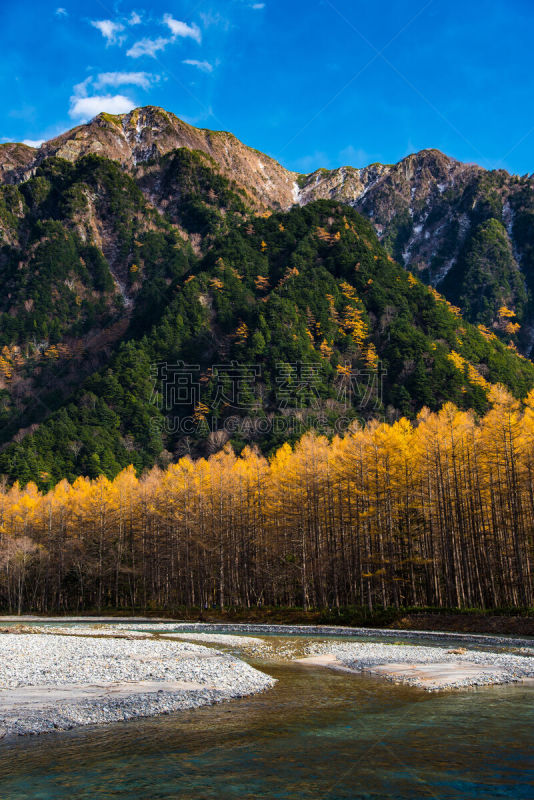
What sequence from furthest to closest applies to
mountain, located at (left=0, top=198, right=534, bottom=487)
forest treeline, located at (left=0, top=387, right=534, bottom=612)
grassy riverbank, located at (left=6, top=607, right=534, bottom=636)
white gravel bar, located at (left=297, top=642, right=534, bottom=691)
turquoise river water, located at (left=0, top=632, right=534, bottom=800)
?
mountain, located at (left=0, top=198, right=534, bottom=487) < forest treeline, located at (left=0, top=387, right=534, bottom=612) < grassy riverbank, located at (left=6, top=607, right=534, bottom=636) < white gravel bar, located at (left=297, top=642, right=534, bottom=691) < turquoise river water, located at (left=0, top=632, right=534, bottom=800)

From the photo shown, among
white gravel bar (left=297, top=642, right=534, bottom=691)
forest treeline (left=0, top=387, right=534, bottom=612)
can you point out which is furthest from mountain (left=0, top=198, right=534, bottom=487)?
white gravel bar (left=297, top=642, right=534, bottom=691)

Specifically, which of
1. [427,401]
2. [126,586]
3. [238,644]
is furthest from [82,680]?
[427,401]

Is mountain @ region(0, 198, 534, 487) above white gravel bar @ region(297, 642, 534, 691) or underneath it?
above

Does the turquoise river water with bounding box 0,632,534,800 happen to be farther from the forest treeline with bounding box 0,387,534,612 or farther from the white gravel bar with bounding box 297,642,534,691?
the forest treeline with bounding box 0,387,534,612

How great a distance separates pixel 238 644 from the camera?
3209 cm

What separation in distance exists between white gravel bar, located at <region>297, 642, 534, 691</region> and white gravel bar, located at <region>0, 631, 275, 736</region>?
4477 millimetres

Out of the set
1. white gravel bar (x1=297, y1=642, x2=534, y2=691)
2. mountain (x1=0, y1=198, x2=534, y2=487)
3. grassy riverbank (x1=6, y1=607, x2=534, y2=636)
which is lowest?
grassy riverbank (x1=6, y1=607, x2=534, y2=636)

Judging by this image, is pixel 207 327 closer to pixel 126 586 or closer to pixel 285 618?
pixel 126 586

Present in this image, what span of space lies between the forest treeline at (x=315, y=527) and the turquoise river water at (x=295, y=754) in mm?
23112

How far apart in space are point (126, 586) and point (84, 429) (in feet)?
172

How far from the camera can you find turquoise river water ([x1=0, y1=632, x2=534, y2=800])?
8883mm

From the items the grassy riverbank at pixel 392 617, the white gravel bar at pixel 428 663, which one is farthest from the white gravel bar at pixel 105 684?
the grassy riverbank at pixel 392 617

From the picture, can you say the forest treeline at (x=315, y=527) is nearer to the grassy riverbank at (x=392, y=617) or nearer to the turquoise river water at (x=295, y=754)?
the grassy riverbank at (x=392, y=617)

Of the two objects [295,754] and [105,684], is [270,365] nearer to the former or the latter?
[105,684]
